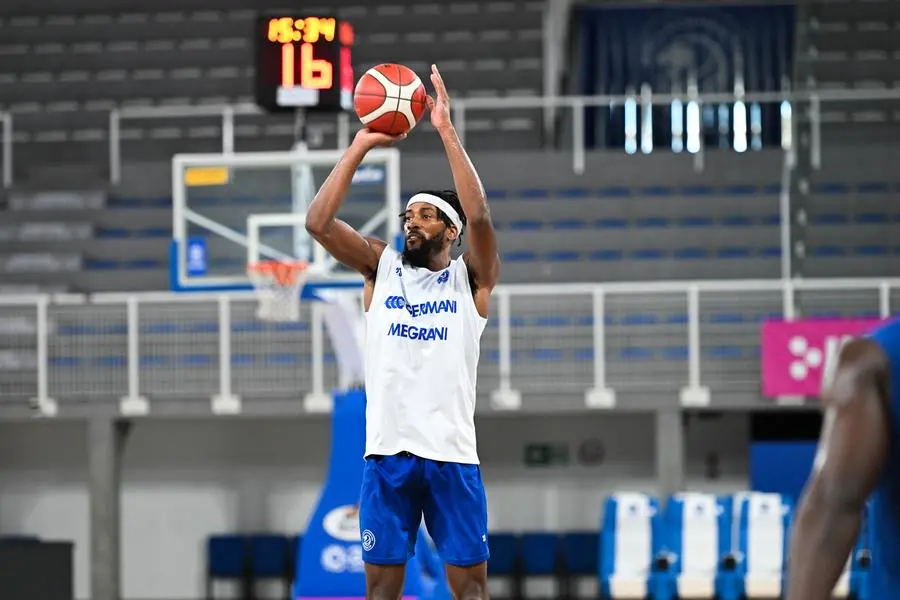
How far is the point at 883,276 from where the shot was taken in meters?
14.9

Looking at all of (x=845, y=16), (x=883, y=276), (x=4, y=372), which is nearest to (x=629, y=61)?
(x=845, y=16)

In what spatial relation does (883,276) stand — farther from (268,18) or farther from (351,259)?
(351,259)

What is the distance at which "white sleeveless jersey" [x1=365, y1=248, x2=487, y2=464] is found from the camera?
184 inches

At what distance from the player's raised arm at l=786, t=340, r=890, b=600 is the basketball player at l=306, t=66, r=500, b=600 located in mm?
2790

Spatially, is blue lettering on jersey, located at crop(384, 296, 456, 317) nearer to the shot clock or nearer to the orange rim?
the orange rim

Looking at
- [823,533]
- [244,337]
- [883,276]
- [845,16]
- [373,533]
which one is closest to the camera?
[823,533]

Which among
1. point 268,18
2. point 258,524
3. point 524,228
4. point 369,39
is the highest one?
point 369,39

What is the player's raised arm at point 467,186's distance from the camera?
457cm

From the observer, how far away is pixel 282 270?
10.0 meters

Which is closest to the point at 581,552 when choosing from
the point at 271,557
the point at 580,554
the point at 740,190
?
the point at 580,554

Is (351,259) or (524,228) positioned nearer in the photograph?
(351,259)

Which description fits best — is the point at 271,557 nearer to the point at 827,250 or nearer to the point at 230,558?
the point at 230,558

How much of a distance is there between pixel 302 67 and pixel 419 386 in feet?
19.0

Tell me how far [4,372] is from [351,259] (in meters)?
10.1
